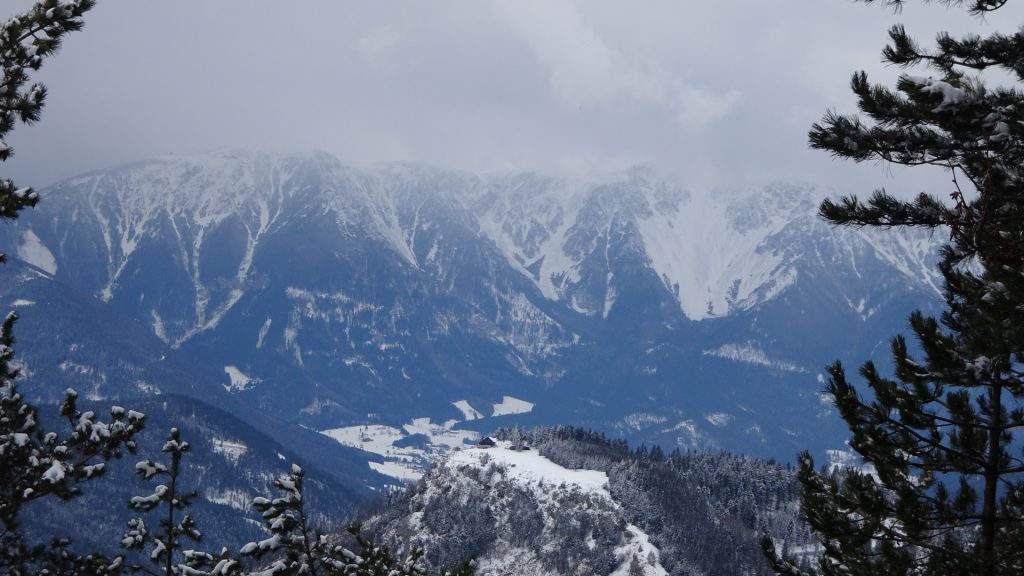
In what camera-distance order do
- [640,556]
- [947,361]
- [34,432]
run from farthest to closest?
[640,556]
[34,432]
[947,361]

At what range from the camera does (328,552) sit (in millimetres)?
22953

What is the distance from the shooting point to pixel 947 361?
52.3 ft

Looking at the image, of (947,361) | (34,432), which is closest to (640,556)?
(34,432)

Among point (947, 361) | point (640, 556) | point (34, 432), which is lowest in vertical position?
point (34, 432)

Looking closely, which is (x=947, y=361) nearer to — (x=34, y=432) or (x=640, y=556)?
(x=34, y=432)

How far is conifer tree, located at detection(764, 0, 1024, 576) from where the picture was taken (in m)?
14.2

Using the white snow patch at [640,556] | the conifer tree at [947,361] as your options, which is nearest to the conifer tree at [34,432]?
the conifer tree at [947,361]

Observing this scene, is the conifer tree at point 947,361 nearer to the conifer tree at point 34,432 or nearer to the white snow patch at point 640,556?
the conifer tree at point 34,432

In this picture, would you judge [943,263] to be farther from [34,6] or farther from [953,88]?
[34,6]

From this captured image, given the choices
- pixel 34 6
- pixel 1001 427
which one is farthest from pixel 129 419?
pixel 1001 427

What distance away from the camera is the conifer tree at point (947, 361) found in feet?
46.6

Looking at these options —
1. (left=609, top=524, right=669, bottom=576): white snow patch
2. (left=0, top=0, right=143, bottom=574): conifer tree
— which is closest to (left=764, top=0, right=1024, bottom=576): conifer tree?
(left=0, top=0, right=143, bottom=574): conifer tree

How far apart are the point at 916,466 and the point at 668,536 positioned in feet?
599

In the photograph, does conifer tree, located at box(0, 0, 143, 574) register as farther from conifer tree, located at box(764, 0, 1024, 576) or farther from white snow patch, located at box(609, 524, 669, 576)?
white snow patch, located at box(609, 524, 669, 576)
